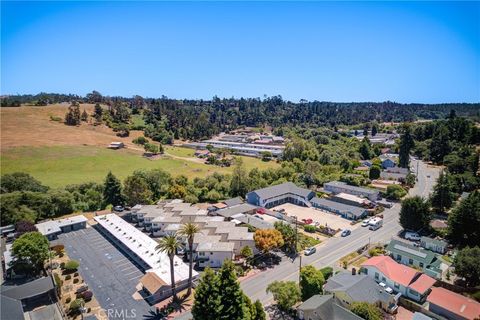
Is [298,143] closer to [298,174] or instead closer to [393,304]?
[298,174]

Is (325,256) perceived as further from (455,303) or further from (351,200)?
(351,200)

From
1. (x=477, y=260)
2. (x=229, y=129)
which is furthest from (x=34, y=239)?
(x=229, y=129)

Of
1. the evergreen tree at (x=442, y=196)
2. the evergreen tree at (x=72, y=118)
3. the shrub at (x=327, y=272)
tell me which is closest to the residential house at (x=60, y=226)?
the shrub at (x=327, y=272)

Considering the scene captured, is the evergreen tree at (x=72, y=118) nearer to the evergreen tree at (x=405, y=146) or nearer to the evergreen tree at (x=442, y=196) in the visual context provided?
the evergreen tree at (x=405, y=146)

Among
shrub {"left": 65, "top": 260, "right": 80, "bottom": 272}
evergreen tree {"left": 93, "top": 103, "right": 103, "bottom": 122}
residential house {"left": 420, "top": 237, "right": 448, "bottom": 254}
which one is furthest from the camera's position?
evergreen tree {"left": 93, "top": 103, "right": 103, "bottom": 122}

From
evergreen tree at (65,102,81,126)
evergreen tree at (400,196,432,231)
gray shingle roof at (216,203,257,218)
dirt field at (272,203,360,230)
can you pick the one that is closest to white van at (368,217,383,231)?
dirt field at (272,203,360,230)

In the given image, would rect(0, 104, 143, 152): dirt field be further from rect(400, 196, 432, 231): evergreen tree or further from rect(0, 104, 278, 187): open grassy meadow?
rect(400, 196, 432, 231): evergreen tree
